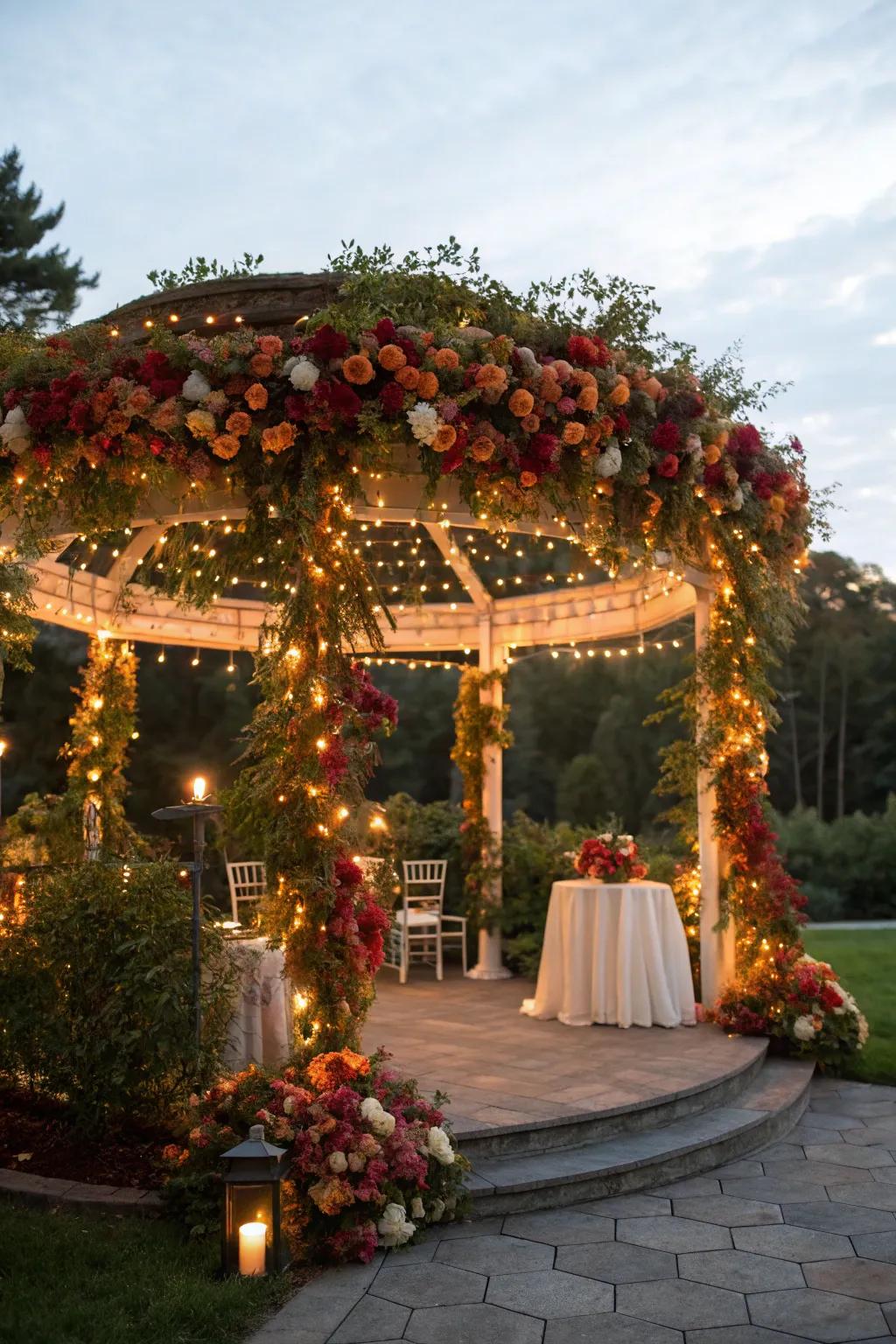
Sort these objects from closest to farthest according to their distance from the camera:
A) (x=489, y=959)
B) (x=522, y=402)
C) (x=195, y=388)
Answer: (x=195, y=388) → (x=522, y=402) → (x=489, y=959)

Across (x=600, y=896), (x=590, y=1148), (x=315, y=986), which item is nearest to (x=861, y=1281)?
(x=590, y=1148)

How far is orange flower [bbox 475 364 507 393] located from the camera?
187 inches

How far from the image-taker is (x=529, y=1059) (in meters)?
6.08

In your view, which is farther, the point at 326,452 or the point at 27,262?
the point at 27,262

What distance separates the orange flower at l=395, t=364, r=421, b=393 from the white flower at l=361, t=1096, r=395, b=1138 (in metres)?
2.81

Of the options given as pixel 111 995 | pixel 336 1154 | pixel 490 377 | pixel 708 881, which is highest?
pixel 490 377

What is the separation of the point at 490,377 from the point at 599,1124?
3280 mm

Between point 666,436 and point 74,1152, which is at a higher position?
point 666,436

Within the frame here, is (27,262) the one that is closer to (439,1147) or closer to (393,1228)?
Result: (439,1147)

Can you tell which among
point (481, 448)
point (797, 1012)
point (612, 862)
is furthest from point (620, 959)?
point (481, 448)

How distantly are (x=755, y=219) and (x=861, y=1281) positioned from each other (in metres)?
9.15

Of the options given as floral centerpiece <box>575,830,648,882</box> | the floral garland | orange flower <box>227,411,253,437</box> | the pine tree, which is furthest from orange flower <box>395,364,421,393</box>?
the pine tree

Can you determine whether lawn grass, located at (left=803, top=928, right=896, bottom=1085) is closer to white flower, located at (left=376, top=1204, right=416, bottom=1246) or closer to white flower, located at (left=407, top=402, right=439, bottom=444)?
white flower, located at (left=376, top=1204, right=416, bottom=1246)

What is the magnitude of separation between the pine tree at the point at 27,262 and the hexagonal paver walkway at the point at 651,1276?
49.9 ft
